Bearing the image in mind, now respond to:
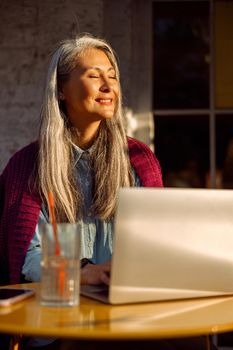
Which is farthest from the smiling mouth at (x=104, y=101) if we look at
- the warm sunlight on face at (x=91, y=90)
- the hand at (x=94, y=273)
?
the hand at (x=94, y=273)

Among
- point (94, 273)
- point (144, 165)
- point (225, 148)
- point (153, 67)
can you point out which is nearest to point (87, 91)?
point (144, 165)

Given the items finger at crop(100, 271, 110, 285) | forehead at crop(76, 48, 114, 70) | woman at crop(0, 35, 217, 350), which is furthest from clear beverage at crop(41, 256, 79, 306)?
forehead at crop(76, 48, 114, 70)

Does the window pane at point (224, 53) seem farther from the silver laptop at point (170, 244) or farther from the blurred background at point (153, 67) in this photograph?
the silver laptop at point (170, 244)

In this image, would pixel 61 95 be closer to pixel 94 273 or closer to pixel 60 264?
pixel 94 273

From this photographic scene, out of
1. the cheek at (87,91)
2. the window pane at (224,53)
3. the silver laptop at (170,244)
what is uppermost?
the window pane at (224,53)

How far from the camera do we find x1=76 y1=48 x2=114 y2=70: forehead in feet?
8.72

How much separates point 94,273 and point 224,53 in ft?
7.05

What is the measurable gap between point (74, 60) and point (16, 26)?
3.61 feet

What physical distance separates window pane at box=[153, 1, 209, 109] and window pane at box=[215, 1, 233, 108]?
69 millimetres

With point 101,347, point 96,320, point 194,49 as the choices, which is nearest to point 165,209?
point 96,320

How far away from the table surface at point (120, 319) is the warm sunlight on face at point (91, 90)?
1.05 metres

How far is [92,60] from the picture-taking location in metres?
2.67

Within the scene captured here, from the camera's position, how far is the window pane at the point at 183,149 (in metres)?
3.80

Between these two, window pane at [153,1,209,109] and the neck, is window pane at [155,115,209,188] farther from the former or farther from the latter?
the neck
